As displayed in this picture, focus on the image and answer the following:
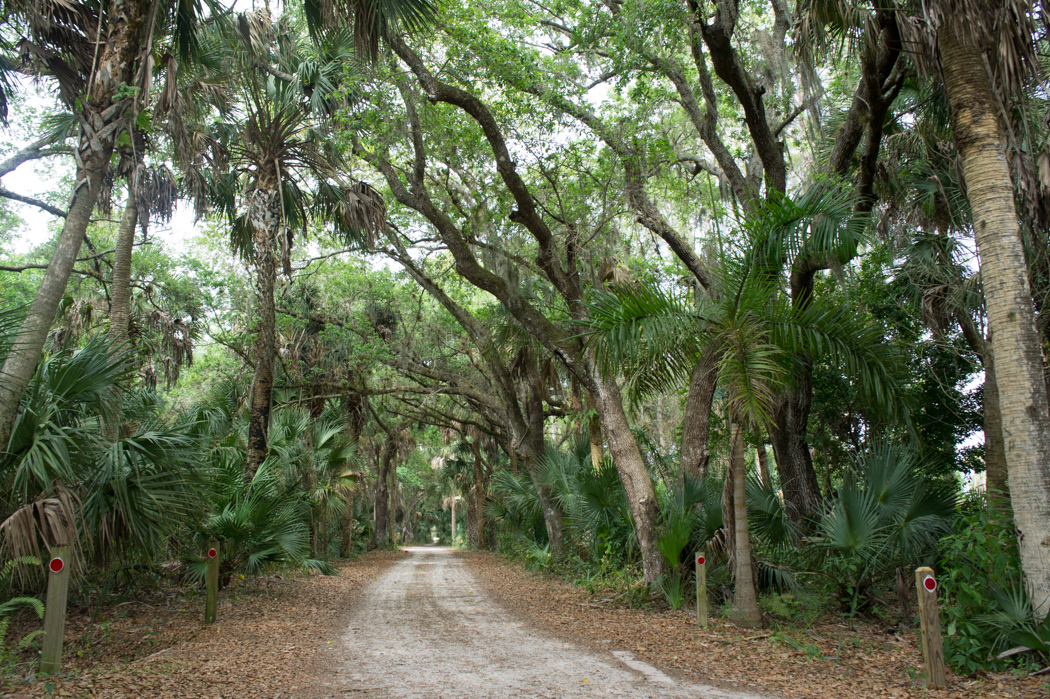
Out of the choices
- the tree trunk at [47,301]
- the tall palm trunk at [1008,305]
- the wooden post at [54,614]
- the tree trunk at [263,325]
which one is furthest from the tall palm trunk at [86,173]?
the tall palm trunk at [1008,305]

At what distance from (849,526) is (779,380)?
1795 millimetres

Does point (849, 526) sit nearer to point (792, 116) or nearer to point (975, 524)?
point (975, 524)

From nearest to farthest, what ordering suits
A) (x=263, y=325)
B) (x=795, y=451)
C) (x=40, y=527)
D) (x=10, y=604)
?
1. (x=40, y=527)
2. (x=10, y=604)
3. (x=795, y=451)
4. (x=263, y=325)

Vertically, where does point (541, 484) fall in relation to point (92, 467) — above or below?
below

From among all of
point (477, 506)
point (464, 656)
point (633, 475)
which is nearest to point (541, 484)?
point (633, 475)

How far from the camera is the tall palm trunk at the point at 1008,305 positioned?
5.32 m

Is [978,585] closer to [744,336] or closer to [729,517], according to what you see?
[729,517]

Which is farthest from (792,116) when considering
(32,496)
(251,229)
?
(32,496)

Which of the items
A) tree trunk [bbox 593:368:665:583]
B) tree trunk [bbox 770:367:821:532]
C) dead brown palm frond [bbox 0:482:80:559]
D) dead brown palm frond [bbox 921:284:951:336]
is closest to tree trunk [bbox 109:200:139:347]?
dead brown palm frond [bbox 0:482:80:559]

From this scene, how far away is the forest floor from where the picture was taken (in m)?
4.83

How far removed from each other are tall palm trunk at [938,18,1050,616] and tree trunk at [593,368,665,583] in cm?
451

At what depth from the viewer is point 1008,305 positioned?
562 centimetres

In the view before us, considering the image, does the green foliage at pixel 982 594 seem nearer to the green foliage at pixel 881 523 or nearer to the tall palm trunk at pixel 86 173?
the green foliage at pixel 881 523

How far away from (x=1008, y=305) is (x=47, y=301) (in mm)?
8687
